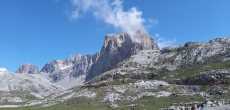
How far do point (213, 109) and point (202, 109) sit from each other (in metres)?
7.80

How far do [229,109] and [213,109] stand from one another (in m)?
8.04

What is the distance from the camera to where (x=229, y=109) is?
550ft

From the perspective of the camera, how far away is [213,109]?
174000 millimetres

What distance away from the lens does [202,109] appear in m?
181

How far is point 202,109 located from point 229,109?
15.7 metres

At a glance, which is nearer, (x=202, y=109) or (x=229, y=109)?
(x=229, y=109)
